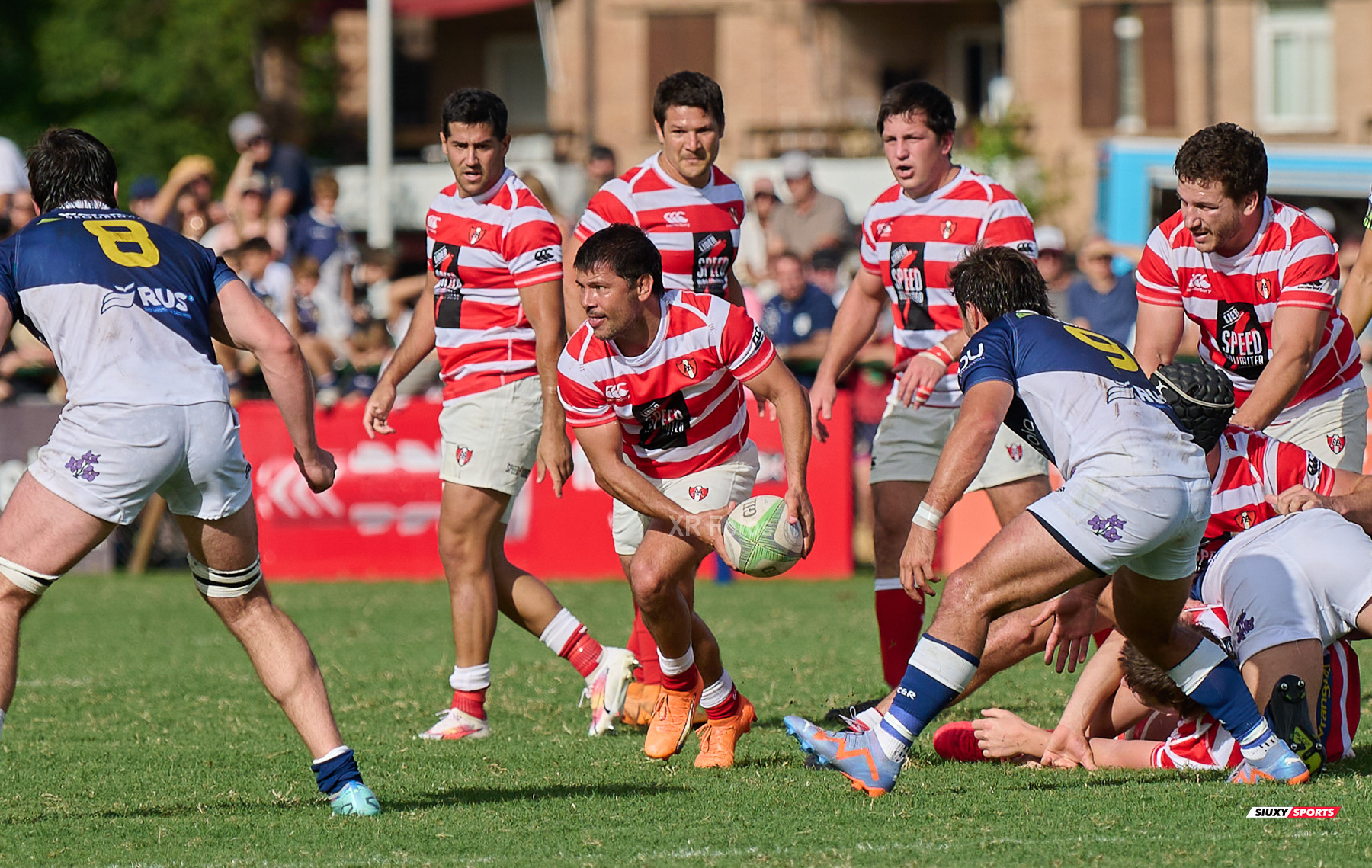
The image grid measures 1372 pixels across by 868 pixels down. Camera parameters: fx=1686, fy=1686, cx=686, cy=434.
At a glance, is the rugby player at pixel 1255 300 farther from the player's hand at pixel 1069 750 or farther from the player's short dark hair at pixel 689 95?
the player's short dark hair at pixel 689 95

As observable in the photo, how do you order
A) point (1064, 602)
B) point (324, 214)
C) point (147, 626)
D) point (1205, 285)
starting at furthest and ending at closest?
1. point (324, 214)
2. point (147, 626)
3. point (1205, 285)
4. point (1064, 602)

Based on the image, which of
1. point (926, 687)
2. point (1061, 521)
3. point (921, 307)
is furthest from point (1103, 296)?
point (926, 687)

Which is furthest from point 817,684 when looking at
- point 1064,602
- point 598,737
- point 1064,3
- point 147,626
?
point 1064,3

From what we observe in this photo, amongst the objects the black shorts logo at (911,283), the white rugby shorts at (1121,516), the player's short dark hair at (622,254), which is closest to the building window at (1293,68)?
the black shorts logo at (911,283)

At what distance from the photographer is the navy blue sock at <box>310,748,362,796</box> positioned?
17.5ft

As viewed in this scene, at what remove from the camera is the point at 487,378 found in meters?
7.43

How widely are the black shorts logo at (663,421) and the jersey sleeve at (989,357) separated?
125 cm

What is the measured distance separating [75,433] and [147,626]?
5815 mm

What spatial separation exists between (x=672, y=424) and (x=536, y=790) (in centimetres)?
145

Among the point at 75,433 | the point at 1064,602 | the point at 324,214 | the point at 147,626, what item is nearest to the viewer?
the point at 75,433

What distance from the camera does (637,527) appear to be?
23.6 feet

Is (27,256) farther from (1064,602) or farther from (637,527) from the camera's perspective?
(1064,602)

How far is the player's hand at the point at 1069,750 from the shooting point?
6047 millimetres
